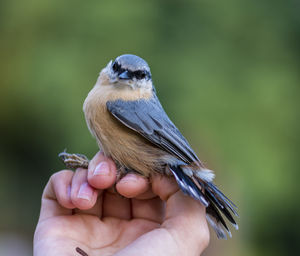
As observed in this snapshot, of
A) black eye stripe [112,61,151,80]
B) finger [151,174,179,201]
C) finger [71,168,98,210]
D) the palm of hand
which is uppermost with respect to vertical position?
black eye stripe [112,61,151,80]

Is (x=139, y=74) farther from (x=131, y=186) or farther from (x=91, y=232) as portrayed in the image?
(x=91, y=232)

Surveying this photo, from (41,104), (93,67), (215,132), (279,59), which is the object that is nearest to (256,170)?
(215,132)

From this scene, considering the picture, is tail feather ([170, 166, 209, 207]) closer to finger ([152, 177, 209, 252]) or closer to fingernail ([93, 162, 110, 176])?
finger ([152, 177, 209, 252])

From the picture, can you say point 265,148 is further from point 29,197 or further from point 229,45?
point 29,197

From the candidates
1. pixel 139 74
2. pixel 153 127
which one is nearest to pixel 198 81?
pixel 139 74

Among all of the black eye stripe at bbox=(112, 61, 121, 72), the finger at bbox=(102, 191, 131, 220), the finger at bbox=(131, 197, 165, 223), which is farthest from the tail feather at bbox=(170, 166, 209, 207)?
the black eye stripe at bbox=(112, 61, 121, 72)
